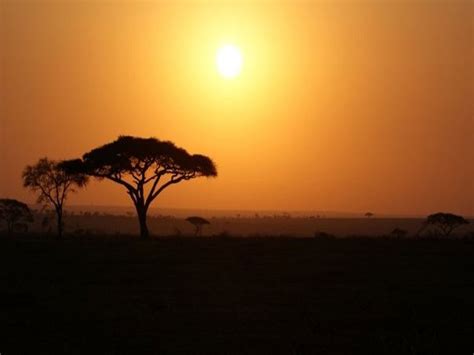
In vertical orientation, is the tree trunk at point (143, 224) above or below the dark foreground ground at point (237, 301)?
above

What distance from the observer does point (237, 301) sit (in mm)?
16875

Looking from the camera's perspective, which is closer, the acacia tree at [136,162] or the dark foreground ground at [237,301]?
the dark foreground ground at [237,301]

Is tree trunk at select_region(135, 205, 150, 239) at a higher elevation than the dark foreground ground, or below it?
higher

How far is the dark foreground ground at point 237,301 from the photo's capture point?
40.8 ft

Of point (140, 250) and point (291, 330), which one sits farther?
point (140, 250)

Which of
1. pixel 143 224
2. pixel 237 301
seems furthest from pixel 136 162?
pixel 237 301

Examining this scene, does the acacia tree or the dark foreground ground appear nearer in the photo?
the dark foreground ground

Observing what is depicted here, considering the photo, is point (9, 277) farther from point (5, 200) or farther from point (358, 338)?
point (5, 200)

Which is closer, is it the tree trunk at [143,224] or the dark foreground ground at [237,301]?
the dark foreground ground at [237,301]

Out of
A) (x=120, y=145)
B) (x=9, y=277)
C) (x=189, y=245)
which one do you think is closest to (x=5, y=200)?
(x=120, y=145)

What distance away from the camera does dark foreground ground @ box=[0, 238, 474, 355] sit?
1244cm

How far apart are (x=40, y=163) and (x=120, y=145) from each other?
961 cm

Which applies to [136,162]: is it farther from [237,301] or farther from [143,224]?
[237,301]

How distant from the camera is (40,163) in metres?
51.1
